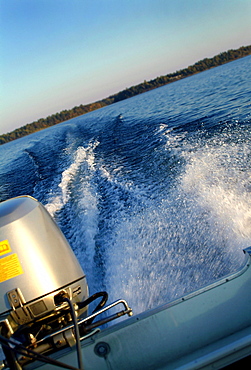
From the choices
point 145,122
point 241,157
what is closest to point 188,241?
point 241,157

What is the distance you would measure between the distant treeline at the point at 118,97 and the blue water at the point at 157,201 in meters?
14.5

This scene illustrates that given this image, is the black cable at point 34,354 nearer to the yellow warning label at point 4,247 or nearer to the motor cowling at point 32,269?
the motor cowling at point 32,269

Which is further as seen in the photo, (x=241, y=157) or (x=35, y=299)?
(x=241, y=157)

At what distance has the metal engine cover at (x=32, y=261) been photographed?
Answer: 1.60m

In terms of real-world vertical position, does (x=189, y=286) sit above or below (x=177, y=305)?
below

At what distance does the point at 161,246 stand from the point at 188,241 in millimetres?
237

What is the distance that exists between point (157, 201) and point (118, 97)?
759 inches

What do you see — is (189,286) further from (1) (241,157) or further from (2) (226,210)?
(1) (241,157)

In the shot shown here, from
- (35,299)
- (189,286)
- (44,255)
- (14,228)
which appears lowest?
(189,286)

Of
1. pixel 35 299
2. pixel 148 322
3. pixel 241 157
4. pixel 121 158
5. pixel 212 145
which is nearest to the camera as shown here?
pixel 148 322

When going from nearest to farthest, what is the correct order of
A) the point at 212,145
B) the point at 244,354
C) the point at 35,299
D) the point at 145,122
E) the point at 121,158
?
the point at 244,354 → the point at 35,299 → the point at 212,145 → the point at 121,158 → the point at 145,122

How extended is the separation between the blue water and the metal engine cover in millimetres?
730

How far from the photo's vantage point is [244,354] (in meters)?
1.19

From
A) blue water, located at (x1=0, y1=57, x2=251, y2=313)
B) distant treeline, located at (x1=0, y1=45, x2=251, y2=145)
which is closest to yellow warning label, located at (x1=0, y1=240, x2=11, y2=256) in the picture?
blue water, located at (x1=0, y1=57, x2=251, y2=313)
